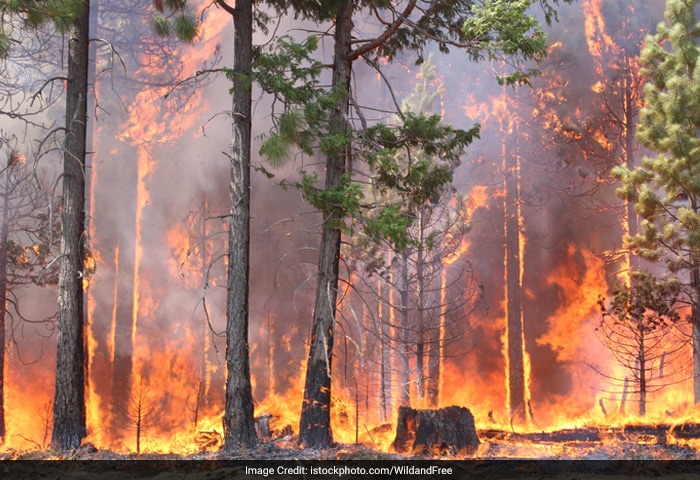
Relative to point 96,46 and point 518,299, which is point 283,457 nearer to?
point 518,299

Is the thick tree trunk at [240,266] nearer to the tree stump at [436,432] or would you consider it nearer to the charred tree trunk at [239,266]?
the charred tree trunk at [239,266]

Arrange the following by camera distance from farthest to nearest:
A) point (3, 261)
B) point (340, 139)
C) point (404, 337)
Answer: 1. point (404, 337)
2. point (3, 261)
3. point (340, 139)

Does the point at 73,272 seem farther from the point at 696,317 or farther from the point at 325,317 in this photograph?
the point at 696,317

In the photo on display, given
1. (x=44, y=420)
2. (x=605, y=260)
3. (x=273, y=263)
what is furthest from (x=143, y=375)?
(x=605, y=260)

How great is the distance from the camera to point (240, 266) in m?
11.0

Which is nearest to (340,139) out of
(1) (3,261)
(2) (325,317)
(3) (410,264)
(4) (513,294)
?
(2) (325,317)

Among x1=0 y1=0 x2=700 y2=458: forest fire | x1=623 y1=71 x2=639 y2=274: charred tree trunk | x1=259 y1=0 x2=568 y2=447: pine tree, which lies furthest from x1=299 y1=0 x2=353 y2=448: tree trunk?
x1=623 y1=71 x2=639 y2=274: charred tree trunk

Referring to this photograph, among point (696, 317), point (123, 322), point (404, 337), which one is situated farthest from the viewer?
point (123, 322)

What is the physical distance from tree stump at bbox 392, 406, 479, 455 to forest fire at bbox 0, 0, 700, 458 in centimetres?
595

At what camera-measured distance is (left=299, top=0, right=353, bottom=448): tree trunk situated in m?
10.9

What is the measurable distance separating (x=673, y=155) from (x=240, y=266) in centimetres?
932

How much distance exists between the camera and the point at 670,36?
13938 mm

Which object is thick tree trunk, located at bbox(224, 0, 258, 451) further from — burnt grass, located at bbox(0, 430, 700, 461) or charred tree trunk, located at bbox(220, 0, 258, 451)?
burnt grass, located at bbox(0, 430, 700, 461)

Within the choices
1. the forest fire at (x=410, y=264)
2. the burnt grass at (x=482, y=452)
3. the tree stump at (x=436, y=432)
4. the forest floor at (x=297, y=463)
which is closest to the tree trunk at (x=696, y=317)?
the burnt grass at (x=482, y=452)
